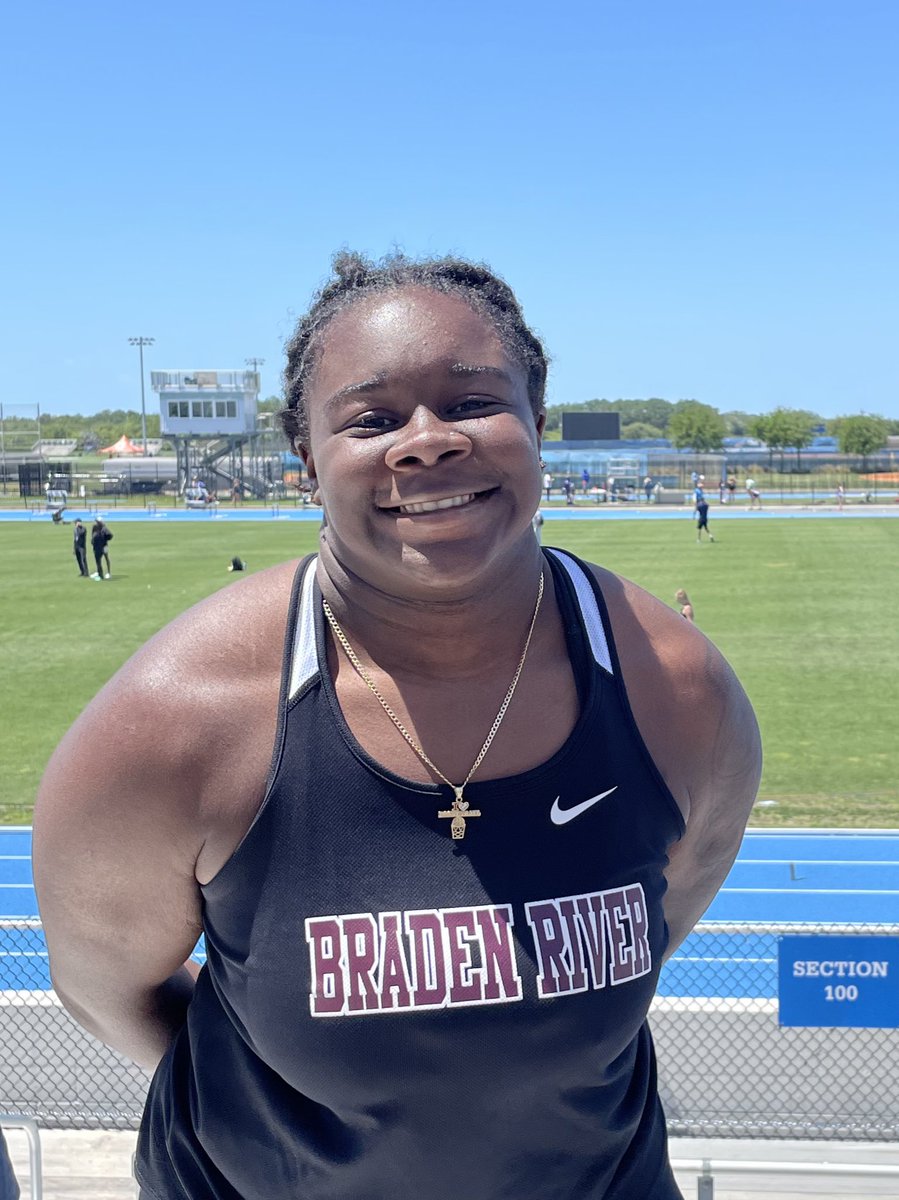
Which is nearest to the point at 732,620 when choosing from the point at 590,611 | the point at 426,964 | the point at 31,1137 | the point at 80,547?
the point at 80,547

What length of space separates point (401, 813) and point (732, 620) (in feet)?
54.3

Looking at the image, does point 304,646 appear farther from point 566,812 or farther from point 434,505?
point 566,812

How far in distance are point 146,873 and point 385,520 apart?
1.51ft

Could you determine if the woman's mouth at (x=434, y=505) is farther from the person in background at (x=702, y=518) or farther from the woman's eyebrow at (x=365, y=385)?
the person in background at (x=702, y=518)

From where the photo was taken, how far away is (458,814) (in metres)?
1.25

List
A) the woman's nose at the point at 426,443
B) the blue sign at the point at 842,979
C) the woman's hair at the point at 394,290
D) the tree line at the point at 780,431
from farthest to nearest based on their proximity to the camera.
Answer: the tree line at the point at 780,431
the blue sign at the point at 842,979
the woman's hair at the point at 394,290
the woman's nose at the point at 426,443

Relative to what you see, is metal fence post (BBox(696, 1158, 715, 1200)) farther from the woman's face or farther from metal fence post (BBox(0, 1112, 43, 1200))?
the woman's face

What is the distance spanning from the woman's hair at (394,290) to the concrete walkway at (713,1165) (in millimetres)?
2636

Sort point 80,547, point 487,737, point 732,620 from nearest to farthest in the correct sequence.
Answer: point 487,737 → point 732,620 → point 80,547

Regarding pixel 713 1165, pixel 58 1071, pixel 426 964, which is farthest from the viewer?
pixel 58 1071

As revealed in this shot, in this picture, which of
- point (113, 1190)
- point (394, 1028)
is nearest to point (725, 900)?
point (113, 1190)

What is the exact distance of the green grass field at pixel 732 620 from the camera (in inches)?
390

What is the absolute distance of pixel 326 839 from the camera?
1239 mm

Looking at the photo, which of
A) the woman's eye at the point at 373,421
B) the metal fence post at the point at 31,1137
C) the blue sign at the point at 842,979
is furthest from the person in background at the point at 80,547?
the woman's eye at the point at 373,421
